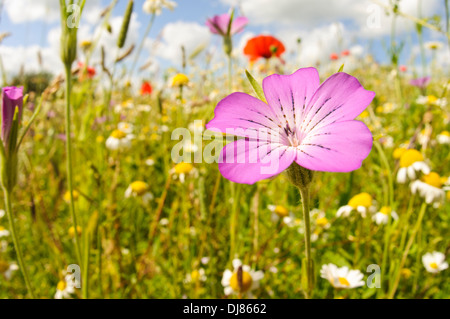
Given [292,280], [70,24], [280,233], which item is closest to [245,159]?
[70,24]

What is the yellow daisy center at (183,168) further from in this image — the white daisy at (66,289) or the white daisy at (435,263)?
the white daisy at (435,263)

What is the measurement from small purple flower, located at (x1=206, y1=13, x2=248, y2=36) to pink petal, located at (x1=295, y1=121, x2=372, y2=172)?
0.88 m

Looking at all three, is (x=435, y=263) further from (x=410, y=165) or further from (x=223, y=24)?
(x=223, y=24)

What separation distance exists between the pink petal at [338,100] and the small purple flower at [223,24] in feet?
2.72

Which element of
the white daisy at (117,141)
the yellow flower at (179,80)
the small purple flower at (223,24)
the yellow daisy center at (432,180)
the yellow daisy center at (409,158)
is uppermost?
the small purple flower at (223,24)

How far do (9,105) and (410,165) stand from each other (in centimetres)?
115

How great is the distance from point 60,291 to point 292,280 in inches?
30.3

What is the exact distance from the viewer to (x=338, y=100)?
460 mm

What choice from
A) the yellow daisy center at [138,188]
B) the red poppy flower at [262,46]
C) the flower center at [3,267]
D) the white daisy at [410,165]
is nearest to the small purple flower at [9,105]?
the yellow daisy center at [138,188]

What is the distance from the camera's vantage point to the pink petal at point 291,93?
1.63 feet

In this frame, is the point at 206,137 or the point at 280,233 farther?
the point at 280,233

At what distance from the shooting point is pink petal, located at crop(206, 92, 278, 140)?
17.9 inches
